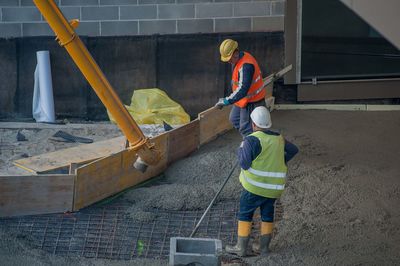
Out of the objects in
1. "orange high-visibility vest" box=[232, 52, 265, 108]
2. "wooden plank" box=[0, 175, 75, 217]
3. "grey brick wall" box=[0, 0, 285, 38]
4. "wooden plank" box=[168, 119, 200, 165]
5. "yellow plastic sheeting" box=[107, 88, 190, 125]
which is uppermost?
"grey brick wall" box=[0, 0, 285, 38]

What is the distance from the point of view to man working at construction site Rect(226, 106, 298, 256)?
648 centimetres

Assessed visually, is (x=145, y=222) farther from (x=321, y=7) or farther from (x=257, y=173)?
(x=321, y=7)

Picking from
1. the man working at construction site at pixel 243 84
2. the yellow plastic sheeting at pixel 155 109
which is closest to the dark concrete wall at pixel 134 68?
the yellow plastic sheeting at pixel 155 109

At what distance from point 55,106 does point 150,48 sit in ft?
6.09

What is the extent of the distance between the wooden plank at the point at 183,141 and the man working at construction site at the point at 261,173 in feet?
7.67

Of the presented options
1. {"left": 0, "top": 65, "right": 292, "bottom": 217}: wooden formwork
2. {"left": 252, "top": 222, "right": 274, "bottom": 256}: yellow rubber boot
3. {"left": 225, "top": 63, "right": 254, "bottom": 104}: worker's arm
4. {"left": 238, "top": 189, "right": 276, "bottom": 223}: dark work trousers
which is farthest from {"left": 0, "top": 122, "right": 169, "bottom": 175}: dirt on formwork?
{"left": 252, "top": 222, "right": 274, "bottom": 256}: yellow rubber boot

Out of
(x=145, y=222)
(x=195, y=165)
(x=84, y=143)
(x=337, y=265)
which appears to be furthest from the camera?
(x=84, y=143)

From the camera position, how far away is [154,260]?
22.0 ft

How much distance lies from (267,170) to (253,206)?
0.41 metres

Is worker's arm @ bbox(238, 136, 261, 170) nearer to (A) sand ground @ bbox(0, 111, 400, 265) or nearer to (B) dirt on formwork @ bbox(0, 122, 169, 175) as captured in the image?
(A) sand ground @ bbox(0, 111, 400, 265)

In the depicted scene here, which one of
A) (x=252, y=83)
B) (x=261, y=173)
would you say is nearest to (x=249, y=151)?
(x=261, y=173)

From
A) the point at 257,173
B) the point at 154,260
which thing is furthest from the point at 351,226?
the point at 154,260

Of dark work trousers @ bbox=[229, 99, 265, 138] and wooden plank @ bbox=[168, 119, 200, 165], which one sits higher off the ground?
dark work trousers @ bbox=[229, 99, 265, 138]

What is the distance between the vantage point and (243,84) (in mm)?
8266
